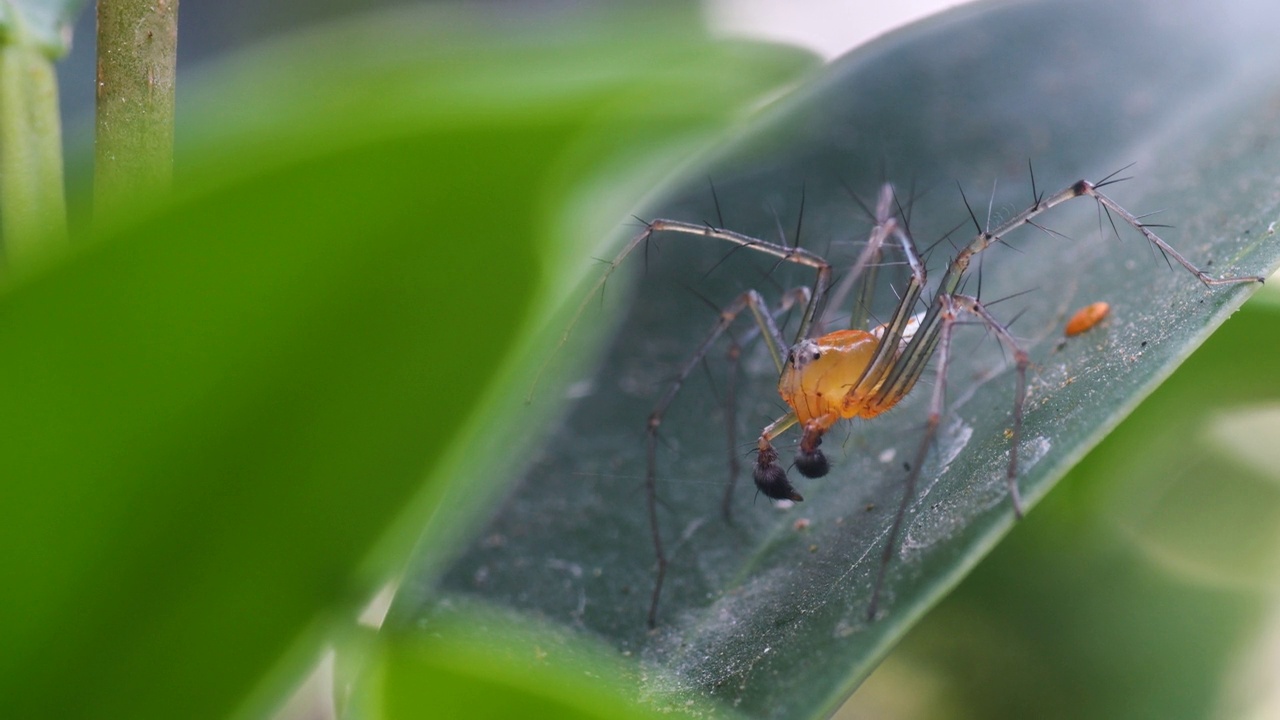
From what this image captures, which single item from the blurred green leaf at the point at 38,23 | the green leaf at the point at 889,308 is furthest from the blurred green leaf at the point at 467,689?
the blurred green leaf at the point at 38,23

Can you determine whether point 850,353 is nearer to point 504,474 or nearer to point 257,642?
point 504,474

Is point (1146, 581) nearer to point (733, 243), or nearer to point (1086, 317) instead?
point (1086, 317)

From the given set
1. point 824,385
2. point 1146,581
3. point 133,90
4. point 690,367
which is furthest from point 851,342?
point 133,90

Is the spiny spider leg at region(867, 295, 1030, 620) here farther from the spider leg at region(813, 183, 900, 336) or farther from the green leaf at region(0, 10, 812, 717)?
the green leaf at region(0, 10, 812, 717)

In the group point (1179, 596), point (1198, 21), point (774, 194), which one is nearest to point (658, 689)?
point (1179, 596)

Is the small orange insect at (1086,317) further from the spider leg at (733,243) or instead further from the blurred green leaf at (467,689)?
the blurred green leaf at (467,689)

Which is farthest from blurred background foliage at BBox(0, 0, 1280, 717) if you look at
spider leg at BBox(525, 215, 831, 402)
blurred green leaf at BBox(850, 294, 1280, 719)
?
spider leg at BBox(525, 215, 831, 402)
